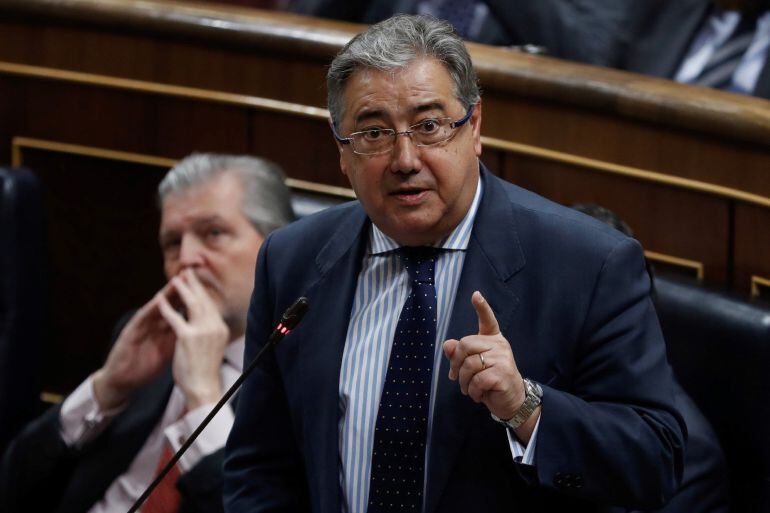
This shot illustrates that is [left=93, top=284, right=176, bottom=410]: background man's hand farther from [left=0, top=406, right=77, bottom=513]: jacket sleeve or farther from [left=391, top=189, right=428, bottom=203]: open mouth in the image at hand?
[left=391, top=189, right=428, bottom=203]: open mouth

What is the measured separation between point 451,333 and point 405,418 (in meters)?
0.07

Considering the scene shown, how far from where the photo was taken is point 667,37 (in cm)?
166

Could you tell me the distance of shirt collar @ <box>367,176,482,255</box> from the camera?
0.99m

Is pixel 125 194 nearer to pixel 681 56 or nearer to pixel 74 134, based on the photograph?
pixel 74 134

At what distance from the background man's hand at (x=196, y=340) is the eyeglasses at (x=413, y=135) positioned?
0.42 metres

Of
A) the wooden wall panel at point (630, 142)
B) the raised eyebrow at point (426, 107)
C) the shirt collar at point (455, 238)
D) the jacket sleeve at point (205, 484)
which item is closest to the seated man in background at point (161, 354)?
the jacket sleeve at point (205, 484)

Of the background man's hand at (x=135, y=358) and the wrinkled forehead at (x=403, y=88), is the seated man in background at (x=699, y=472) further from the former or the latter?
the background man's hand at (x=135, y=358)

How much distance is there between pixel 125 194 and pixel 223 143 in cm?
16

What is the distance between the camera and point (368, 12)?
187 centimetres

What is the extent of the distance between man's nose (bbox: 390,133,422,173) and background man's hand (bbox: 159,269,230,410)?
1.44ft

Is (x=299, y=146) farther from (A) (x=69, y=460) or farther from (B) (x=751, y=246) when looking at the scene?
(B) (x=751, y=246)

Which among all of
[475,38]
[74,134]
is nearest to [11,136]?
[74,134]

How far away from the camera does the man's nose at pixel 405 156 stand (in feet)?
3.09

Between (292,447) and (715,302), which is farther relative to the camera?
(715,302)
